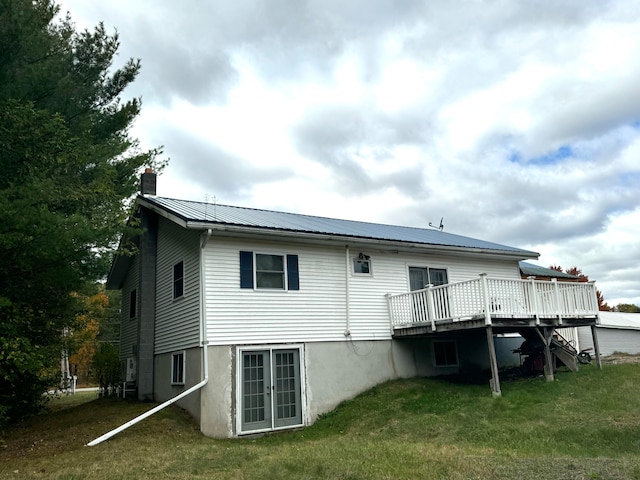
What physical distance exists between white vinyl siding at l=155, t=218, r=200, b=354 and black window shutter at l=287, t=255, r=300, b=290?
2.35 meters

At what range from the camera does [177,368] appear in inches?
521

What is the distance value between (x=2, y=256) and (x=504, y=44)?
12.3 metres

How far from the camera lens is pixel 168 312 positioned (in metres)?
14.2

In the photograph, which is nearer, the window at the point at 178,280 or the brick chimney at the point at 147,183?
the window at the point at 178,280

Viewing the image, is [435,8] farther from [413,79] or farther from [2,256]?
[2,256]

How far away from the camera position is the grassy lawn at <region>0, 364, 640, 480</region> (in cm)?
708

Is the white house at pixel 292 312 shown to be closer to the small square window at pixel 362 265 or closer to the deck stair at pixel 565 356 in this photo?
the small square window at pixel 362 265

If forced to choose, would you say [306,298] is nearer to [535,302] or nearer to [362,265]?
[362,265]

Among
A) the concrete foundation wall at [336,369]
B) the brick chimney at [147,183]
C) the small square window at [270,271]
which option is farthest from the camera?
the brick chimney at [147,183]

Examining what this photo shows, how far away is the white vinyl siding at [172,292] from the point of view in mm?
12461

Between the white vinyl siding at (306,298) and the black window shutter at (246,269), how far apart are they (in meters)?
0.12

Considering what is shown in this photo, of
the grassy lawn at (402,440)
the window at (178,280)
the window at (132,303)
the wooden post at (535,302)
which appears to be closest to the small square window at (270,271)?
the window at (178,280)

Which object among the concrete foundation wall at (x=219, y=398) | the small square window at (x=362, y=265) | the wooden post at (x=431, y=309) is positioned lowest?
the concrete foundation wall at (x=219, y=398)

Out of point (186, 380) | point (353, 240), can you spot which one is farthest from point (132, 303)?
point (353, 240)
